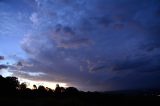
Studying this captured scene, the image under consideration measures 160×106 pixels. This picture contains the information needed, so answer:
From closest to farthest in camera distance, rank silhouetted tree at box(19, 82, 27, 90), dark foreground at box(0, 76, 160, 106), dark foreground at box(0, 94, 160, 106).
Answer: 1. dark foreground at box(0, 94, 160, 106)
2. dark foreground at box(0, 76, 160, 106)
3. silhouetted tree at box(19, 82, 27, 90)

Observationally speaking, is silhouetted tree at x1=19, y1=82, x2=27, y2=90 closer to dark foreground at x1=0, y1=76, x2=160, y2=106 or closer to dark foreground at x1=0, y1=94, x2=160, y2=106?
dark foreground at x1=0, y1=76, x2=160, y2=106

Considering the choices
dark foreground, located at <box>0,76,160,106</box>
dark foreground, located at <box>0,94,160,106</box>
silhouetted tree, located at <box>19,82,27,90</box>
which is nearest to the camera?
dark foreground, located at <box>0,94,160,106</box>

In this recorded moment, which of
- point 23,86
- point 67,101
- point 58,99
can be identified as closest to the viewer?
point 67,101

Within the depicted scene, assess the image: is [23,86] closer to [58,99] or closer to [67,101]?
[58,99]

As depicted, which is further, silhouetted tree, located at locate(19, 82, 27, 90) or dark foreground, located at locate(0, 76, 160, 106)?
silhouetted tree, located at locate(19, 82, 27, 90)

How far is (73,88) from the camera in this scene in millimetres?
101312

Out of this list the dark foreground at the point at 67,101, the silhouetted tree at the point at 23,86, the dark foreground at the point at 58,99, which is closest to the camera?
the dark foreground at the point at 67,101

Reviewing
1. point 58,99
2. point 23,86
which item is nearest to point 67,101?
point 58,99

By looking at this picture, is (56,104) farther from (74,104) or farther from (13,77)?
(13,77)

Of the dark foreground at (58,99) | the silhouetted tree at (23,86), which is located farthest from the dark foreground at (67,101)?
the silhouetted tree at (23,86)

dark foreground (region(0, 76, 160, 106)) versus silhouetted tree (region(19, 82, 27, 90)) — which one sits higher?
silhouetted tree (region(19, 82, 27, 90))

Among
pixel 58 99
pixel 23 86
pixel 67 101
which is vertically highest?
pixel 23 86

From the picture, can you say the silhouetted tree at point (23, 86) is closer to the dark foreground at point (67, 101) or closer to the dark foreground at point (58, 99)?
the dark foreground at point (58, 99)

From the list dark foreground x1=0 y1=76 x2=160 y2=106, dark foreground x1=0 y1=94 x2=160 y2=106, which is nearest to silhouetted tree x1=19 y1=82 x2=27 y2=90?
dark foreground x1=0 y1=76 x2=160 y2=106
